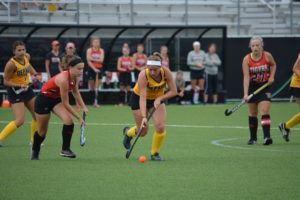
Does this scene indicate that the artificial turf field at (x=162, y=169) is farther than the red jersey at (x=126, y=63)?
No

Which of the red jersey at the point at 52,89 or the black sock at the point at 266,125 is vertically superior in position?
the red jersey at the point at 52,89

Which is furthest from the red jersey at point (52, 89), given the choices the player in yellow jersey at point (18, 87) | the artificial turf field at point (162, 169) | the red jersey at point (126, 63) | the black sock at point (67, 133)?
the red jersey at point (126, 63)

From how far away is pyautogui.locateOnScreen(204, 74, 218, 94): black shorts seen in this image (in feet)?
69.6

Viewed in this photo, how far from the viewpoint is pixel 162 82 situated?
884 cm

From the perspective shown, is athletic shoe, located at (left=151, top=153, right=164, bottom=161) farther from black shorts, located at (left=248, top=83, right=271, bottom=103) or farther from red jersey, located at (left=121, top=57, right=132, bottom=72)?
red jersey, located at (left=121, top=57, right=132, bottom=72)

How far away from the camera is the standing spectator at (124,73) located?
66.8ft

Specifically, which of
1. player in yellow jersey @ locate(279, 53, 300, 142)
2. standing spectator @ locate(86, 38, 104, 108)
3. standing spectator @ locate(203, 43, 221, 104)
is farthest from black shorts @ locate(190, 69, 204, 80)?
player in yellow jersey @ locate(279, 53, 300, 142)

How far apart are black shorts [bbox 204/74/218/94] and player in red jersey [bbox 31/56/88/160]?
41.8 feet

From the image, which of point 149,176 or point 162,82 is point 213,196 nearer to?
point 149,176

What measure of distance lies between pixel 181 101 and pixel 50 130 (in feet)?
29.7

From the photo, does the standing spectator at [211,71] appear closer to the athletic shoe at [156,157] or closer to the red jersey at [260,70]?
the red jersey at [260,70]

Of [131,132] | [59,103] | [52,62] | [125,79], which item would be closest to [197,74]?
[125,79]

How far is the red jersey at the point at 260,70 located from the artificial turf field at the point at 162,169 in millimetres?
1136

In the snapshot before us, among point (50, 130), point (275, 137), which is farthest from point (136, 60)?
point (275, 137)
